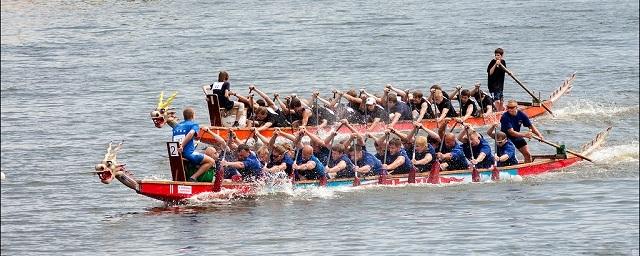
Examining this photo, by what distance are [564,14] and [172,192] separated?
40.9 m

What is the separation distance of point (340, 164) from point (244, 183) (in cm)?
215

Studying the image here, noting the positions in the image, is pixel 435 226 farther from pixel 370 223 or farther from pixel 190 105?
pixel 190 105

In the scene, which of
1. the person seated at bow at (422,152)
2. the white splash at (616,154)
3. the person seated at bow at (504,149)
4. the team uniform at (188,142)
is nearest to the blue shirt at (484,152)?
the person seated at bow at (504,149)

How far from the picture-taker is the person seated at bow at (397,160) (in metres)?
33.0

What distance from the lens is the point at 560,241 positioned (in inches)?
1141

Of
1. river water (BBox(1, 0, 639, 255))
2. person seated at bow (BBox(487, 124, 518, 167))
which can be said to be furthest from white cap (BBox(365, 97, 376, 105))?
person seated at bow (BBox(487, 124, 518, 167))

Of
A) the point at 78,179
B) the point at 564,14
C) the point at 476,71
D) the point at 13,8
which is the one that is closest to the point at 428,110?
the point at 78,179

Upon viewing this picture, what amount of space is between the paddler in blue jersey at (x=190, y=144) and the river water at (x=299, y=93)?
0.83 meters

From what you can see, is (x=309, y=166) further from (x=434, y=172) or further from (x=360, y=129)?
(x=360, y=129)

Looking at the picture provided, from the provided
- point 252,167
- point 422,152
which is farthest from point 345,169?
point 252,167

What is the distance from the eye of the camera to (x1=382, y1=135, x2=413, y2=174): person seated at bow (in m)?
33.0

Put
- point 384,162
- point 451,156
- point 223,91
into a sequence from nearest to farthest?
point 384,162 < point 451,156 < point 223,91

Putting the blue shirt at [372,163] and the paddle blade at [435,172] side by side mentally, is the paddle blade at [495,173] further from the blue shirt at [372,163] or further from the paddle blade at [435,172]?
the blue shirt at [372,163]

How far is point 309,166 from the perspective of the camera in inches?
1272
